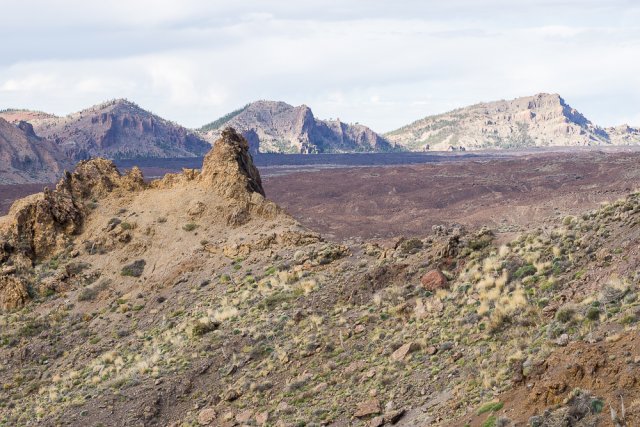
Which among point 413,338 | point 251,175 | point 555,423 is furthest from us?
point 251,175

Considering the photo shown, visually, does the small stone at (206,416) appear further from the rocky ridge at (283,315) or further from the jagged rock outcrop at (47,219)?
the jagged rock outcrop at (47,219)

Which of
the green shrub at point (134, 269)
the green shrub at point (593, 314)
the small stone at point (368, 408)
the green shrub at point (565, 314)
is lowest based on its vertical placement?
the small stone at point (368, 408)

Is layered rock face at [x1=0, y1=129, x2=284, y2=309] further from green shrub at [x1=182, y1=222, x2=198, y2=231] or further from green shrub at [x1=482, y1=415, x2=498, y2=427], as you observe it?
green shrub at [x1=482, y1=415, x2=498, y2=427]

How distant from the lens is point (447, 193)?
12194 centimetres

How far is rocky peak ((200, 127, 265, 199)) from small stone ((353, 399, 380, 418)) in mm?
16288

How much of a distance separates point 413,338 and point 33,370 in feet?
44.9

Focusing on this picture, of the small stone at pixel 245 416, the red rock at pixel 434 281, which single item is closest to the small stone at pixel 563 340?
the red rock at pixel 434 281

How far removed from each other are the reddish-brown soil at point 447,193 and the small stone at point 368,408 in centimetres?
6592

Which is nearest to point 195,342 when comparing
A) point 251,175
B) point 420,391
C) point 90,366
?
point 90,366

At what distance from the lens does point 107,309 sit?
1057 inches

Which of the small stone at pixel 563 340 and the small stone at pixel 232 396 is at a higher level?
the small stone at pixel 563 340

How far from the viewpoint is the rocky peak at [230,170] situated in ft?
102

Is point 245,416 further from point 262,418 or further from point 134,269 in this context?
point 134,269

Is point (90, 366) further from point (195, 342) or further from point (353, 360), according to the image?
point (353, 360)
